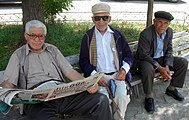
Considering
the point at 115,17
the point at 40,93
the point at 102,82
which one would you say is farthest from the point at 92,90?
the point at 115,17

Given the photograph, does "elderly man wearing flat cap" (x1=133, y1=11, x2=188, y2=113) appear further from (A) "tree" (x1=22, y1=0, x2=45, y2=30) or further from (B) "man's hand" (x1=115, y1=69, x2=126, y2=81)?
(A) "tree" (x1=22, y1=0, x2=45, y2=30)

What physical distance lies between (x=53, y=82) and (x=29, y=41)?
54 centimetres

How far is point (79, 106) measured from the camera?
3275 millimetres

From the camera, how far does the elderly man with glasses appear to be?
3.23m

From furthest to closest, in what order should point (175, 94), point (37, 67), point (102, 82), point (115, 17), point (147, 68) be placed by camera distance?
point (115, 17)
point (175, 94)
point (147, 68)
point (102, 82)
point (37, 67)

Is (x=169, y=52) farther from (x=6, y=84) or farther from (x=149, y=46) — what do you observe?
(x=6, y=84)

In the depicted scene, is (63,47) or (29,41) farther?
(63,47)

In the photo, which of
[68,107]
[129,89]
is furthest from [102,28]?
[68,107]

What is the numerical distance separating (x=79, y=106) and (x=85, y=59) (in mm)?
802

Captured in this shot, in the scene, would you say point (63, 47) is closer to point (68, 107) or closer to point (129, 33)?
point (129, 33)

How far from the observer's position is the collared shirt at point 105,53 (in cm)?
384

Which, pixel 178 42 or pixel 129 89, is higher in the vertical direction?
pixel 178 42

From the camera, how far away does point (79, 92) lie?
3.23m

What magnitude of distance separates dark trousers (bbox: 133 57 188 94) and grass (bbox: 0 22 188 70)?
2.16 metres
